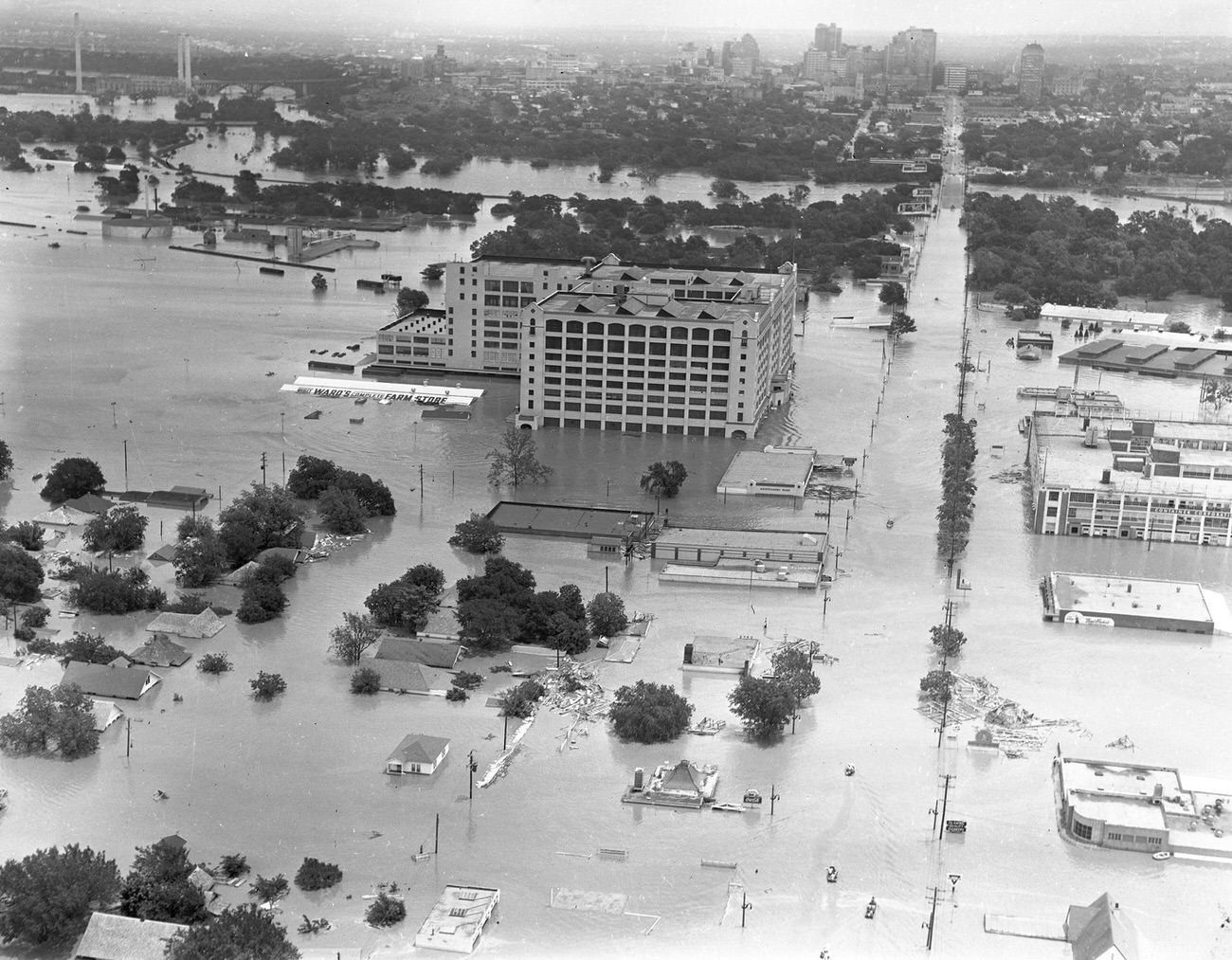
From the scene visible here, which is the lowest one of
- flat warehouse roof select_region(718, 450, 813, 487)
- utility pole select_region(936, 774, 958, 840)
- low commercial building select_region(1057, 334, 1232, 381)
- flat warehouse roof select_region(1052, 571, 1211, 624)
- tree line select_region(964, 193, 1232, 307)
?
utility pole select_region(936, 774, 958, 840)

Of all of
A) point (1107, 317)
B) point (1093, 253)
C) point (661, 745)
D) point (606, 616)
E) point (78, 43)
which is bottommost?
point (661, 745)

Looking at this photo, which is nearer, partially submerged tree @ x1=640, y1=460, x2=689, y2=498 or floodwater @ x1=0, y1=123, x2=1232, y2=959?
floodwater @ x1=0, y1=123, x2=1232, y2=959

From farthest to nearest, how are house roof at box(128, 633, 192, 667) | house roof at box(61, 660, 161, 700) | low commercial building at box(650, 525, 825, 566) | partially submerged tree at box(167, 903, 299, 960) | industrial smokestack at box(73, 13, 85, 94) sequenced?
industrial smokestack at box(73, 13, 85, 94), low commercial building at box(650, 525, 825, 566), house roof at box(128, 633, 192, 667), house roof at box(61, 660, 161, 700), partially submerged tree at box(167, 903, 299, 960)

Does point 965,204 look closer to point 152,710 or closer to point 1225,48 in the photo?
point 1225,48

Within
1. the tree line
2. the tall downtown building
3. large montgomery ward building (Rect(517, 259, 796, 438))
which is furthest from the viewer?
the tall downtown building

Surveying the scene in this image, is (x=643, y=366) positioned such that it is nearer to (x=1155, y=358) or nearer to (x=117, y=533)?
(x=117, y=533)

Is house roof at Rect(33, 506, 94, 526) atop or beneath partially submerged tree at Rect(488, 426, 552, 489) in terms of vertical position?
beneath

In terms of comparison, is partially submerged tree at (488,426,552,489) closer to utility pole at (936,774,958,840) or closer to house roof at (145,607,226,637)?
house roof at (145,607,226,637)

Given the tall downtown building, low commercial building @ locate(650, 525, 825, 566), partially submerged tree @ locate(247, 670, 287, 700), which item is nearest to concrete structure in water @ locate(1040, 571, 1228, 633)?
low commercial building @ locate(650, 525, 825, 566)

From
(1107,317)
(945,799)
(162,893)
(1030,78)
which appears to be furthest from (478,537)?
(1030,78)
